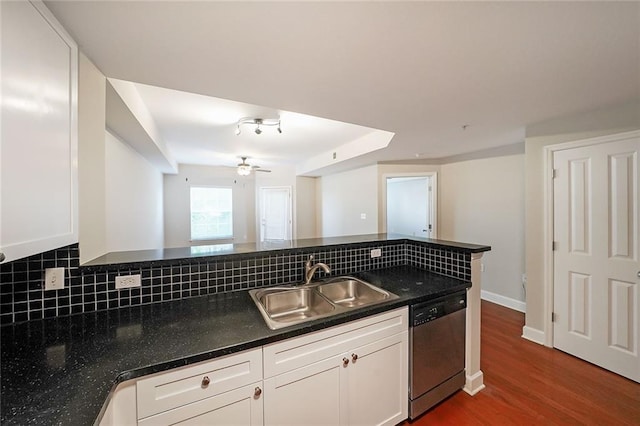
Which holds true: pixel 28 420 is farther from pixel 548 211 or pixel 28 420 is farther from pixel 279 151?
pixel 279 151

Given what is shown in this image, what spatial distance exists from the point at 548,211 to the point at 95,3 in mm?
3693

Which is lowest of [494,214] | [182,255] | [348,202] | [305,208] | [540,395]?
[540,395]

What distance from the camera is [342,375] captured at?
1.35 meters

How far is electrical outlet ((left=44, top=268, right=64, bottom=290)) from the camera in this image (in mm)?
1227

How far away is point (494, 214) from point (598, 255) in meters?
1.50

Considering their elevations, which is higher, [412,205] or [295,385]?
[412,205]

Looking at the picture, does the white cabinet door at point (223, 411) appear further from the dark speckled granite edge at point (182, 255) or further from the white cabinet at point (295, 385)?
the dark speckled granite edge at point (182, 255)

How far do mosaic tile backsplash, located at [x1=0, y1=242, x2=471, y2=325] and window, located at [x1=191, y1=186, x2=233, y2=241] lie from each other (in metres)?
5.05

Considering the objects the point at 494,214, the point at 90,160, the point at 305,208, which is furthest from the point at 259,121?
the point at 305,208

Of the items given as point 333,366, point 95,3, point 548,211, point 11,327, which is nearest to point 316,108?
point 95,3

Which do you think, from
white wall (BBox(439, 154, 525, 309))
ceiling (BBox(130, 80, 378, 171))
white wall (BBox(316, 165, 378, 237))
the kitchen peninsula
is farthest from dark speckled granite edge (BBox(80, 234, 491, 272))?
white wall (BBox(316, 165, 378, 237))

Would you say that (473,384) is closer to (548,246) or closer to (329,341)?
(329,341)

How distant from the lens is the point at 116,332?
115cm

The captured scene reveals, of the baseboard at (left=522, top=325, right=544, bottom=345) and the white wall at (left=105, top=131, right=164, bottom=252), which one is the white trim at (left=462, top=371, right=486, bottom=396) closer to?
the baseboard at (left=522, top=325, right=544, bottom=345)
